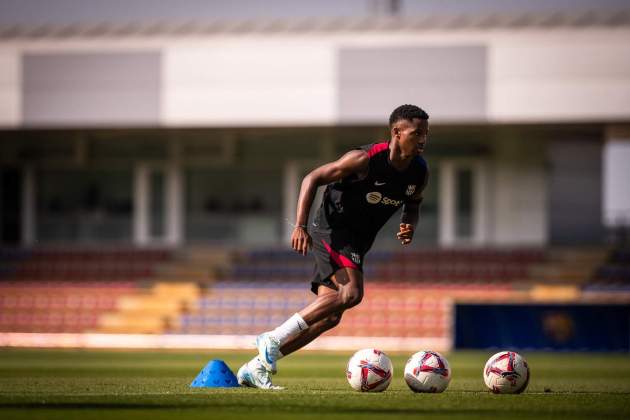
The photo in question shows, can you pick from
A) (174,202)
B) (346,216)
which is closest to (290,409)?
(346,216)

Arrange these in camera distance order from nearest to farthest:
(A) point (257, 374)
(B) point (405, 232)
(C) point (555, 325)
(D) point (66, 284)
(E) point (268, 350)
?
Result: (E) point (268, 350), (A) point (257, 374), (B) point (405, 232), (C) point (555, 325), (D) point (66, 284)

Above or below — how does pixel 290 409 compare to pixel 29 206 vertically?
below

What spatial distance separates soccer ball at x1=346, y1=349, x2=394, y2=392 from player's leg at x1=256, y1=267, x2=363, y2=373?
0.41 meters

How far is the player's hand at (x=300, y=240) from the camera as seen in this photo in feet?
27.6

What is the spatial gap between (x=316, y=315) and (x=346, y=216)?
0.88 metres

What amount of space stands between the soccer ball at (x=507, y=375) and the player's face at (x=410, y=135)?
1.84 m

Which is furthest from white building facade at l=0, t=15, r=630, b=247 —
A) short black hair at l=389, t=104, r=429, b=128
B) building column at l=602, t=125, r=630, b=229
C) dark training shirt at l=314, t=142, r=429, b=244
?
short black hair at l=389, t=104, r=429, b=128

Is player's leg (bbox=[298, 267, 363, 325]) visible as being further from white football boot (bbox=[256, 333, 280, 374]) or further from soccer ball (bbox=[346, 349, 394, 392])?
soccer ball (bbox=[346, 349, 394, 392])

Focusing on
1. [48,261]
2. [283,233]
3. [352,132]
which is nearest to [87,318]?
[48,261]

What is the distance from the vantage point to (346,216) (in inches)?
359

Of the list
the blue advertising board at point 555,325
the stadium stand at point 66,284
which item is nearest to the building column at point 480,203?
the blue advertising board at point 555,325

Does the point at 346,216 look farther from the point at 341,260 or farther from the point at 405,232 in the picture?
the point at 405,232

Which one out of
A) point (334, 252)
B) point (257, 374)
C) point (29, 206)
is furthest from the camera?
point (29, 206)

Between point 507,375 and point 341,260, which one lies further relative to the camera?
point 341,260
